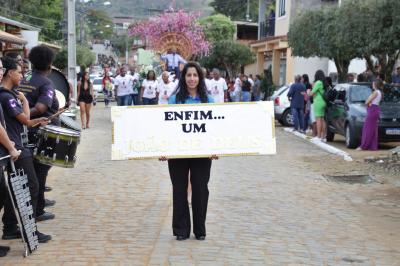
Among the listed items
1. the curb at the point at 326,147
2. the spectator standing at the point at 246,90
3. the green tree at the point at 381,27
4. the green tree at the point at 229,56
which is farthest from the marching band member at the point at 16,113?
the green tree at the point at 229,56

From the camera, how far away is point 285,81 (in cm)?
3575

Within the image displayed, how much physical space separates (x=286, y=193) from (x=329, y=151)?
557 cm

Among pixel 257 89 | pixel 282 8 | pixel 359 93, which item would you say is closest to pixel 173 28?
pixel 257 89

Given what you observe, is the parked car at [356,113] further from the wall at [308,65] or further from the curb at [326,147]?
the wall at [308,65]

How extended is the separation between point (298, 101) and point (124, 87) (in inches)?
220

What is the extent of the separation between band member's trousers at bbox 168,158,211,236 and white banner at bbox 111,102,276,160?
0.18 meters

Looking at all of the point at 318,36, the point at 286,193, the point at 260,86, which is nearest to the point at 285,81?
the point at 260,86

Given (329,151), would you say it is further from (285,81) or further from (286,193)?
(285,81)

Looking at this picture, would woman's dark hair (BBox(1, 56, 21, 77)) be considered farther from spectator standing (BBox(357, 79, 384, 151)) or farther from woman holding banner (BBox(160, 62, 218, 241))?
spectator standing (BBox(357, 79, 384, 151))

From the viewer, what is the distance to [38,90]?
22.8 feet

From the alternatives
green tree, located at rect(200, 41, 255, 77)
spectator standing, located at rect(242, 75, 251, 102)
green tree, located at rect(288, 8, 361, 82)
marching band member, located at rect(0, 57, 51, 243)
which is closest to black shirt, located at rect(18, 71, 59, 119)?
marching band member, located at rect(0, 57, 51, 243)

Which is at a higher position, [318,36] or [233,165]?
[318,36]

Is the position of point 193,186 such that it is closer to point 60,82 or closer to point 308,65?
point 60,82

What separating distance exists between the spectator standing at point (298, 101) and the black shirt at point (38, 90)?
1261 cm
